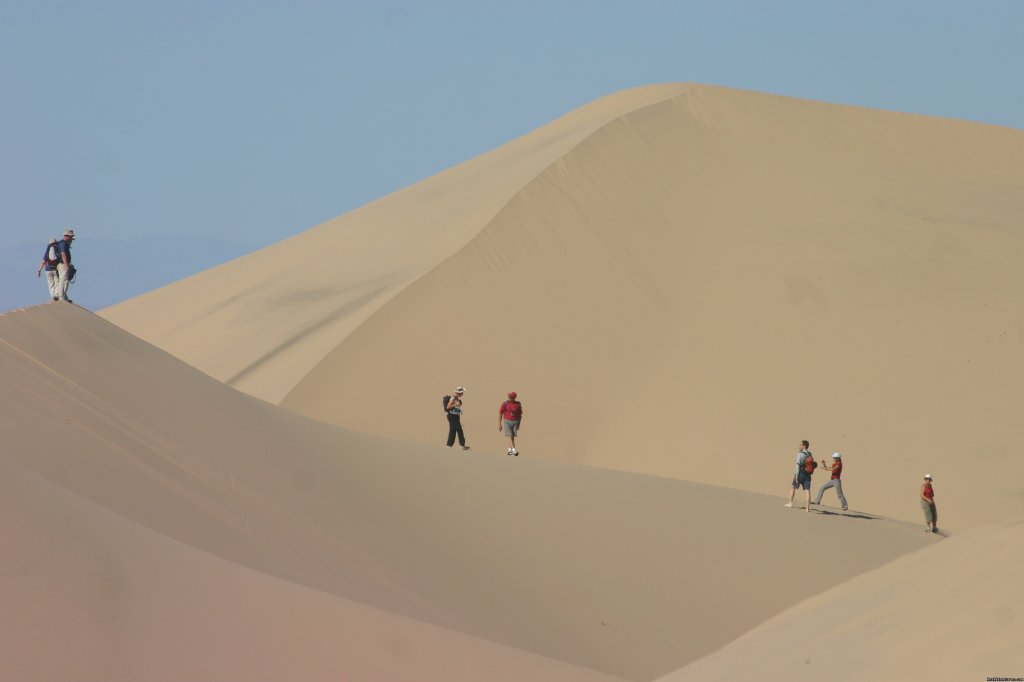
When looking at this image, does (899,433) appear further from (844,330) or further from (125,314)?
(125,314)

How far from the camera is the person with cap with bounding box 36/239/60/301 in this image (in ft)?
59.7

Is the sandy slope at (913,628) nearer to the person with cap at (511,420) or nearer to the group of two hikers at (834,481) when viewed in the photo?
the group of two hikers at (834,481)

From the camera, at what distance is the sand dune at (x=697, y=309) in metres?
28.8

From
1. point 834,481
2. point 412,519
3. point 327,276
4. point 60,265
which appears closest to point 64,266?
point 60,265

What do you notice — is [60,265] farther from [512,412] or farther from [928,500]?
[928,500]

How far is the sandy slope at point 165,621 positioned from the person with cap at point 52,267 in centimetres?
659

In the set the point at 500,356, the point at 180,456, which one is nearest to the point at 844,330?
the point at 500,356

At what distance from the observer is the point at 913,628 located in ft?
37.0

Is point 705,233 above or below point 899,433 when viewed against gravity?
above

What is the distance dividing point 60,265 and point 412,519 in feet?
15.7

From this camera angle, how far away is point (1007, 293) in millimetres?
33062

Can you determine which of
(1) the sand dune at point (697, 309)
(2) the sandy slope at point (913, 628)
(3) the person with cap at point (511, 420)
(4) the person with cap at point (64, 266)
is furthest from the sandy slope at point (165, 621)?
(1) the sand dune at point (697, 309)

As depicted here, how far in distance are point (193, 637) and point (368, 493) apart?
23.4ft

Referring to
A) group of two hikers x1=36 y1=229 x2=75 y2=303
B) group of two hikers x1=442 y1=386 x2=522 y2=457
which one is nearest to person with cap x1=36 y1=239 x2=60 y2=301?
group of two hikers x1=36 y1=229 x2=75 y2=303
